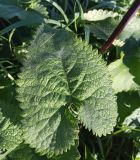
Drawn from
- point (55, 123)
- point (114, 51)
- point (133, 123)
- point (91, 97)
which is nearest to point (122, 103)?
point (133, 123)

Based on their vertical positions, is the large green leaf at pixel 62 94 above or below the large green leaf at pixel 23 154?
above

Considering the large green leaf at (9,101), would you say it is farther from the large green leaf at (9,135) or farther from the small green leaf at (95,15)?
the small green leaf at (95,15)

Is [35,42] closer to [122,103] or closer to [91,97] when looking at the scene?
[91,97]

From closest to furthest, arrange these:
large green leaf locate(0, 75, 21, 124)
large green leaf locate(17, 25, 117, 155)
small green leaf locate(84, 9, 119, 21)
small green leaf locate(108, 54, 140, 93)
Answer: large green leaf locate(17, 25, 117, 155)
large green leaf locate(0, 75, 21, 124)
small green leaf locate(108, 54, 140, 93)
small green leaf locate(84, 9, 119, 21)

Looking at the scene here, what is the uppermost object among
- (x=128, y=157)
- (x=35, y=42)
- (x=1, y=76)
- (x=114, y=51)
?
(x=35, y=42)

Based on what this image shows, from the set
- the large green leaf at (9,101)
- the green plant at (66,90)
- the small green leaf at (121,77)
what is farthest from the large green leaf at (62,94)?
the small green leaf at (121,77)

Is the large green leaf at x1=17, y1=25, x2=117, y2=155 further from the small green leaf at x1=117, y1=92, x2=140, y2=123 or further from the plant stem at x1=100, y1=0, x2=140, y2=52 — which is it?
the small green leaf at x1=117, y1=92, x2=140, y2=123

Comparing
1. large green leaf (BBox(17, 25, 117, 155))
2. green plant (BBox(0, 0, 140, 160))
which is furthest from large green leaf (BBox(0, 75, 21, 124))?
large green leaf (BBox(17, 25, 117, 155))

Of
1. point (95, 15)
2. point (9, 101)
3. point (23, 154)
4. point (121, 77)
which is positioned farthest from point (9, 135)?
point (95, 15)
